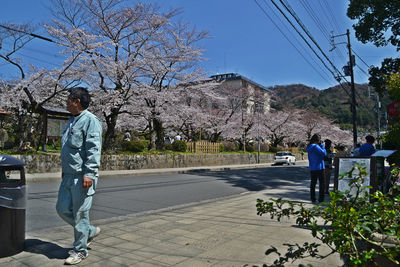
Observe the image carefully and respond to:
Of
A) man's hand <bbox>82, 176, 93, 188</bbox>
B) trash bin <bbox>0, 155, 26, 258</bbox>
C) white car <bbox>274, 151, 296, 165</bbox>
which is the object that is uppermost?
man's hand <bbox>82, 176, 93, 188</bbox>

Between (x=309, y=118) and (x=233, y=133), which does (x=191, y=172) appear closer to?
(x=233, y=133)

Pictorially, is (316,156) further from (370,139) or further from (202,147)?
(202,147)

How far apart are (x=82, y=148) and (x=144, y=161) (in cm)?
1600

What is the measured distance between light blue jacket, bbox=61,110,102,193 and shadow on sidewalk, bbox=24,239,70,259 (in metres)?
1.04

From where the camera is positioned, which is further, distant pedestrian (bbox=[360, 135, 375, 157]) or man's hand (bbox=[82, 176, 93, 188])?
distant pedestrian (bbox=[360, 135, 375, 157])

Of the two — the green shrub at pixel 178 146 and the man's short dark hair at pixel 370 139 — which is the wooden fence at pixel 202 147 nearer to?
the green shrub at pixel 178 146

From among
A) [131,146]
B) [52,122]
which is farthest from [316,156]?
[52,122]

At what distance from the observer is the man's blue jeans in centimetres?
314

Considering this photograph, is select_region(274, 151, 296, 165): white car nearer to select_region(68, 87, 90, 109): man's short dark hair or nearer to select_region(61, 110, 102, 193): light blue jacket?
select_region(68, 87, 90, 109): man's short dark hair

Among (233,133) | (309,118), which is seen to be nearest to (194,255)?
(233,133)

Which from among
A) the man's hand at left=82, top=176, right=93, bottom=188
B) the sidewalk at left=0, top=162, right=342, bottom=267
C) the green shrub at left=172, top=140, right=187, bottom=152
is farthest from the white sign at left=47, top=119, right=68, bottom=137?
the man's hand at left=82, top=176, right=93, bottom=188

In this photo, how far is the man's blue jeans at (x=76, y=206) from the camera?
3141 millimetres

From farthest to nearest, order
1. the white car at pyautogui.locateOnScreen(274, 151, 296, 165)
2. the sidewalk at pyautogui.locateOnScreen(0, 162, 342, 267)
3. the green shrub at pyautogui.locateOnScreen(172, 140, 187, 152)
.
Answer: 1. the white car at pyautogui.locateOnScreen(274, 151, 296, 165)
2. the green shrub at pyautogui.locateOnScreen(172, 140, 187, 152)
3. the sidewalk at pyautogui.locateOnScreen(0, 162, 342, 267)

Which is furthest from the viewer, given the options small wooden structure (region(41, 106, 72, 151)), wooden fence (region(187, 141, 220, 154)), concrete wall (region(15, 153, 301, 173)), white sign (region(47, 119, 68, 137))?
wooden fence (region(187, 141, 220, 154))
